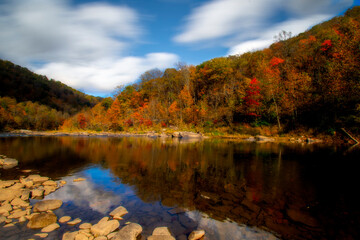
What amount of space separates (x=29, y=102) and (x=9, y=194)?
82.9 meters

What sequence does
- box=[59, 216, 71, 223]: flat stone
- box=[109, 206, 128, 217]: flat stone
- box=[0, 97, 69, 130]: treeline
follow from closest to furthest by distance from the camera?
box=[59, 216, 71, 223]: flat stone, box=[109, 206, 128, 217]: flat stone, box=[0, 97, 69, 130]: treeline

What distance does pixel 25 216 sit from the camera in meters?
5.26

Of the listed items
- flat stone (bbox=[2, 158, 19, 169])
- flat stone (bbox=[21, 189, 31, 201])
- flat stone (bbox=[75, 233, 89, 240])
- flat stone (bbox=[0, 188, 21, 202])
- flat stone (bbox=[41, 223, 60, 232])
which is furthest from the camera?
flat stone (bbox=[2, 158, 19, 169])

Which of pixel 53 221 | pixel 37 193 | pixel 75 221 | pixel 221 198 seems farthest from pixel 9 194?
pixel 221 198

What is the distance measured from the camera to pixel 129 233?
436 centimetres

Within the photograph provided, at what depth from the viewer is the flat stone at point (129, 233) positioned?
13.8ft

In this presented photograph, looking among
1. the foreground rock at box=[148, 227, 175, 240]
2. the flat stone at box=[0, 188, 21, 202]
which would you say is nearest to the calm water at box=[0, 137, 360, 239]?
the foreground rock at box=[148, 227, 175, 240]

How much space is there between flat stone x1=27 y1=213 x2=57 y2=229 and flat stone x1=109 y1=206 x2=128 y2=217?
5.13 ft

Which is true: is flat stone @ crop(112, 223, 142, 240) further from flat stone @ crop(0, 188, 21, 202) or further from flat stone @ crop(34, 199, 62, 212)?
flat stone @ crop(0, 188, 21, 202)

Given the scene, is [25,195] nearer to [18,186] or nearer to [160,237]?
[18,186]

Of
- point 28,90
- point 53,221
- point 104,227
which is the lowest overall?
point 53,221

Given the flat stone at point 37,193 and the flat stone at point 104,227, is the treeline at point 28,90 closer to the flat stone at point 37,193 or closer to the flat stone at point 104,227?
the flat stone at point 37,193

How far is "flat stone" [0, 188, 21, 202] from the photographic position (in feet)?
20.6

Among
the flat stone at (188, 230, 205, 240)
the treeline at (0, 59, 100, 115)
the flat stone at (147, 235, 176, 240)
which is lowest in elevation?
the flat stone at (188, 230, 205, 240)
